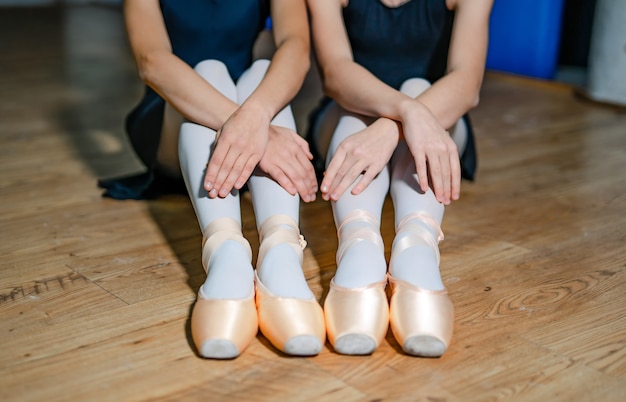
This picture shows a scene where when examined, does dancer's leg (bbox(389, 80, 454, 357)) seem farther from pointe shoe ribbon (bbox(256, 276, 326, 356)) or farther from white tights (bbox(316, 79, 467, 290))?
pointe shoe ribbon (bbox(256, 276, 326, 356))

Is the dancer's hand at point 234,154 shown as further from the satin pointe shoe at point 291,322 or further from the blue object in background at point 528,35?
the blue object in background at point 528,35

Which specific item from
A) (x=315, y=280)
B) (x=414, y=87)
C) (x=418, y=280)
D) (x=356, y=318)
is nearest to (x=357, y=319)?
(x=356, y=318)

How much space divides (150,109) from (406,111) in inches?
25.7

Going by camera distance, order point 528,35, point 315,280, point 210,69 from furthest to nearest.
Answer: point 528,35 < point 210,69 < point 315,280

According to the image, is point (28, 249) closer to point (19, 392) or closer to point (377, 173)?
point (19, 392)

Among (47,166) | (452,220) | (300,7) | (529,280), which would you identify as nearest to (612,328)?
(529,280)

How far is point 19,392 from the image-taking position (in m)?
1.12

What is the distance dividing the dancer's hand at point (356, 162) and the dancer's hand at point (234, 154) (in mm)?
129

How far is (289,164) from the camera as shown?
1455mm

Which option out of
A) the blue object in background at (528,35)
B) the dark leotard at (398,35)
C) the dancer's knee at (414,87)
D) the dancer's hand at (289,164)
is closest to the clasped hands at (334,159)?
the dancer's hand at (289,164)

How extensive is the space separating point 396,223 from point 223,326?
0.40 meters

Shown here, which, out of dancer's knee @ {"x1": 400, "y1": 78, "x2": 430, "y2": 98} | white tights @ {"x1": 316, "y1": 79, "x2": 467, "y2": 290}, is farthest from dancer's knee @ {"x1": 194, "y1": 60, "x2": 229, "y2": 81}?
dancer's knee @ {"x1": 400, "y1": 78, "x2": 430, "y2": 98}

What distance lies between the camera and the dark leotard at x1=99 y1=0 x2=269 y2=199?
1.77 m

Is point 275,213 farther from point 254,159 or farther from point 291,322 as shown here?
point 291,322
